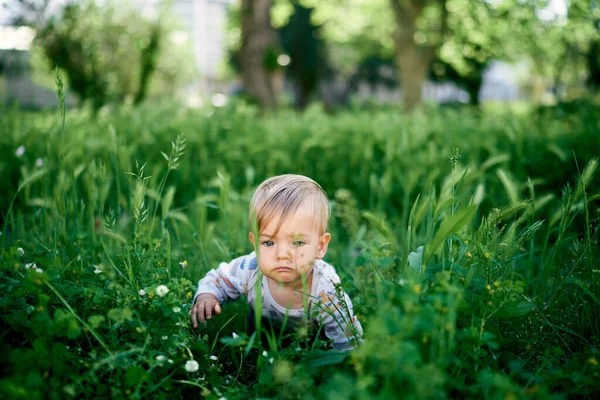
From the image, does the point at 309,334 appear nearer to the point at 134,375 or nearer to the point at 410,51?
the point at 134,375

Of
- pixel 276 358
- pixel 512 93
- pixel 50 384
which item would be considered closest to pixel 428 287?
pixel 276 358

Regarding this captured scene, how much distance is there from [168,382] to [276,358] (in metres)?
0.29

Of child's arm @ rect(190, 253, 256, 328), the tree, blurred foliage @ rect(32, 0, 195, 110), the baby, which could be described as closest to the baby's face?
the baby

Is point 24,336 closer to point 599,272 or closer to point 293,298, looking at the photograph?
point 293,298

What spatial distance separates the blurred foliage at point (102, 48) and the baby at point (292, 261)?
21.1 feet

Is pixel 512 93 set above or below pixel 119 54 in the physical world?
below

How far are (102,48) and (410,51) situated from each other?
23.8ft

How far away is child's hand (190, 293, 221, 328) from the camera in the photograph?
1.82 meters

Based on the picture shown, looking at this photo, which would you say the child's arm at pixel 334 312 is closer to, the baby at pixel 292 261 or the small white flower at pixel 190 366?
the baby at pixel 292 261

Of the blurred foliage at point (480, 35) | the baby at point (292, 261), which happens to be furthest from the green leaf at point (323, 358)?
the blurred foliage at point (480, 35)

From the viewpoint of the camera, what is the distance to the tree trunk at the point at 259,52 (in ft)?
33.5

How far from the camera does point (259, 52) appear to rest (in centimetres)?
1048

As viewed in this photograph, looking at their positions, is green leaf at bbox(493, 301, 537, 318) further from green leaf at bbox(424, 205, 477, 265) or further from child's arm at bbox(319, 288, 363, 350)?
child's arm at bbox(319, 288, 363, 350)

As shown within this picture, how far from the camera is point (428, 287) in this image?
1.54 m
